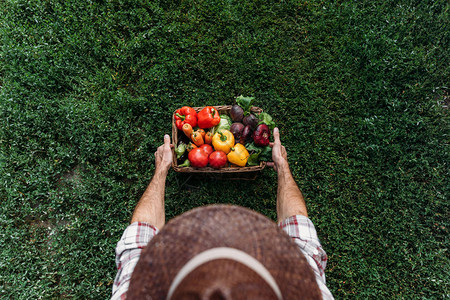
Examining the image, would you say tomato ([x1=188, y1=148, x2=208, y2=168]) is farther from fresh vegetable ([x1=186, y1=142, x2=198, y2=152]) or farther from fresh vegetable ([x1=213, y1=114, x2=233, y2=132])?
fresh vegetable ([x1=213, y1=114, x2=233, y2=132])

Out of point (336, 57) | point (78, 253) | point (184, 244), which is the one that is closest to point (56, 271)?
point (78, 253)

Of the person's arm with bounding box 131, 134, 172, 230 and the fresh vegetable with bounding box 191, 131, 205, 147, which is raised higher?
the fresh vegetable with bounding box 191, 131, 205, 147

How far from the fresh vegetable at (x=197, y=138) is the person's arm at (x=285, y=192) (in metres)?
0.91

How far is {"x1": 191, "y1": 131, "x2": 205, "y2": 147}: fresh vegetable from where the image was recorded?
3.06 meters

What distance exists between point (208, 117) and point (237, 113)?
14.2 inches

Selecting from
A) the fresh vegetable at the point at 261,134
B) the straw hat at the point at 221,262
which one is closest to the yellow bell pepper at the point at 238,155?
the fresh vegetable at the point at 261,134

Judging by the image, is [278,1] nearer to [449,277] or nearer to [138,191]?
[138,191]

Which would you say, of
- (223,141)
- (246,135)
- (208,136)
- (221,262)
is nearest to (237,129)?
(246,135)

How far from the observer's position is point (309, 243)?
94.4 inches

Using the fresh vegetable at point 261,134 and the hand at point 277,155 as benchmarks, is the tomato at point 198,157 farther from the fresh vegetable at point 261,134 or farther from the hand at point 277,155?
the hand at point 277,155

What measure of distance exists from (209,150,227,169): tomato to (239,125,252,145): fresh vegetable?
308mm

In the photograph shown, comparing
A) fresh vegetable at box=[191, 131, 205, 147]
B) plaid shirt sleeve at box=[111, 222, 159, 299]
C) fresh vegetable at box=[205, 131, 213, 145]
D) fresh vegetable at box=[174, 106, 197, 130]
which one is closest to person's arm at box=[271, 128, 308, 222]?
fresh vegetable at box=[205, 131, 213, 145]

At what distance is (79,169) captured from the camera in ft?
12.2

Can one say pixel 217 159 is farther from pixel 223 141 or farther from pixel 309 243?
pixel 309 243
